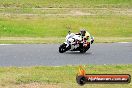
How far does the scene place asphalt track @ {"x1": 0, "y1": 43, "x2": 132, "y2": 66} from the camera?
56.4ft

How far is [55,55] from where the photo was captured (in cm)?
1916

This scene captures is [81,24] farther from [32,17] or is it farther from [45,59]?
[45,59]

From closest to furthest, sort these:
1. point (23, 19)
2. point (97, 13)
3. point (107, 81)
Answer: point (107, 81) < point (23, 19) < point (97, 13)

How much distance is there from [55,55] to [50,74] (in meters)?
5.46

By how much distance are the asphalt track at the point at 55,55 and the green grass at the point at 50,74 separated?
151 centimetres

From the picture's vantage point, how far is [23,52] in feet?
64.8

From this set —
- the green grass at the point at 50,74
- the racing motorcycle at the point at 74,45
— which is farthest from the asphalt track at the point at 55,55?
the green grass at the point at 50,74

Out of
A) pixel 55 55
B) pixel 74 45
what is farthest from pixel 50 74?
pixel 74 45

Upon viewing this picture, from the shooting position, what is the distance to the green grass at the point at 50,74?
1219cm

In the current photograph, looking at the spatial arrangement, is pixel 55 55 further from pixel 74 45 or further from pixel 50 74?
pixel 50 74

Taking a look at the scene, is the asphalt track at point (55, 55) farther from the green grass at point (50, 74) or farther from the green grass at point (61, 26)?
the green grass at point (61, 26)

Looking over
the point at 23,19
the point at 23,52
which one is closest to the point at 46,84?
the point at 23,52

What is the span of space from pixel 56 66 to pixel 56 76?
2576 mm

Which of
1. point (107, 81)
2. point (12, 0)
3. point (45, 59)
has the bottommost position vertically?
point (12, 0)
